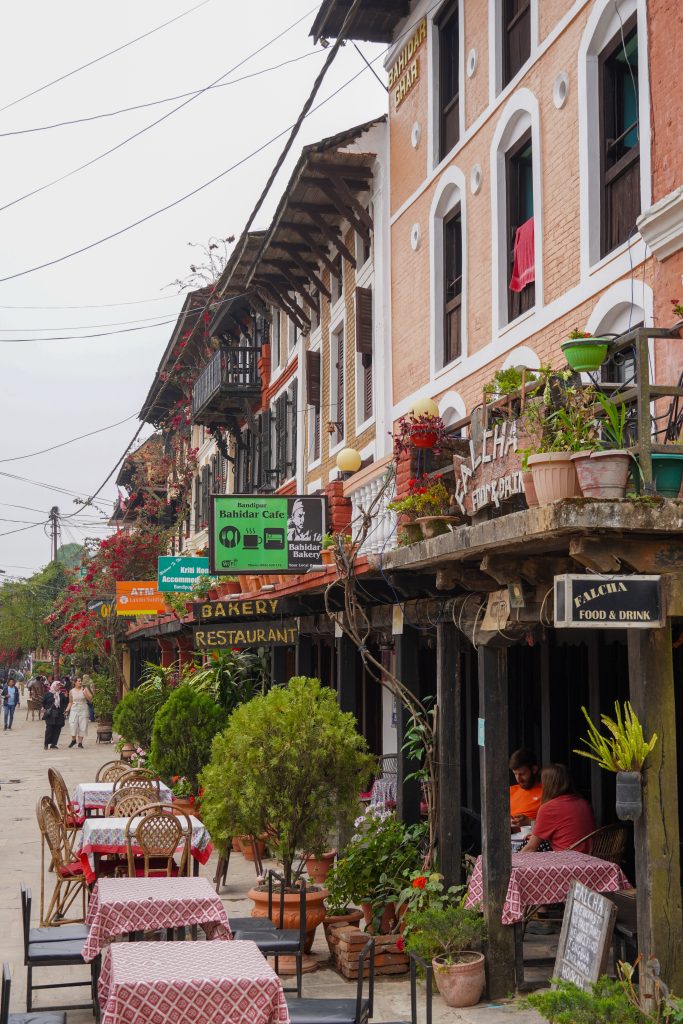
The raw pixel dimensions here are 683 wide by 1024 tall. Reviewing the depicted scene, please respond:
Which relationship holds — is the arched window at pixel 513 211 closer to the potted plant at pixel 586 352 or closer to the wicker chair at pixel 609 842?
the potted plant at pixel 586 352

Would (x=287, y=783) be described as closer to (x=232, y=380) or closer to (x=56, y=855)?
(x=56, y=855)

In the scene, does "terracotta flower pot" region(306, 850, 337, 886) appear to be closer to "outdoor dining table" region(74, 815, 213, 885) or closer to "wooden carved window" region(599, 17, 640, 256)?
"outdoor dining table" region(74, 815, 213, 885)

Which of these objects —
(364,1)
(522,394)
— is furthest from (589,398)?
(364,1)

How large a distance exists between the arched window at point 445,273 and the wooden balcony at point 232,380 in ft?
41.4

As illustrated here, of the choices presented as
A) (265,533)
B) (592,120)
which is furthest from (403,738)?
(592,120)

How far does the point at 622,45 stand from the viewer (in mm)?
10125

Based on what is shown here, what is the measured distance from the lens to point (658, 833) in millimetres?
6566

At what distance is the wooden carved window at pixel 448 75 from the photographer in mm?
14250

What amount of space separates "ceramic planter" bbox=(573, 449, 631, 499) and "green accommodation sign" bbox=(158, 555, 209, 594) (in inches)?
663

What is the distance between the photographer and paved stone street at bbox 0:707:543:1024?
26.6ft

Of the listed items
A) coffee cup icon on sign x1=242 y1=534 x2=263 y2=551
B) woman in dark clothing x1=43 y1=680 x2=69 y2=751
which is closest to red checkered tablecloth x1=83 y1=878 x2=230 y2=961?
coffee cup icon on sign x1=242 y1=534 x2=263 y2=551

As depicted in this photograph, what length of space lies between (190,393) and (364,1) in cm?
2101

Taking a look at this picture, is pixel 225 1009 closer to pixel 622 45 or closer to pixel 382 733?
pixel 622 45

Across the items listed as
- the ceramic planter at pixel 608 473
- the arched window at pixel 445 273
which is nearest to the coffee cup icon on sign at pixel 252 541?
the arched window at pixel 445 273
